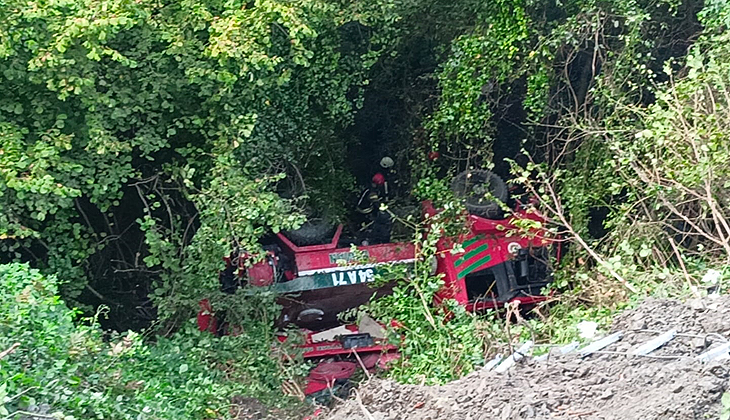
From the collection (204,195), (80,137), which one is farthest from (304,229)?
(80,137)

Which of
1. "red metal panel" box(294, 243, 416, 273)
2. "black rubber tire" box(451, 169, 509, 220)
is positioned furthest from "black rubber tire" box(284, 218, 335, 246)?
"black rubber tire" box(451, 169, 509, 220)

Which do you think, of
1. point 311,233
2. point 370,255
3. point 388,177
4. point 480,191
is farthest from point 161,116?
point 388,177

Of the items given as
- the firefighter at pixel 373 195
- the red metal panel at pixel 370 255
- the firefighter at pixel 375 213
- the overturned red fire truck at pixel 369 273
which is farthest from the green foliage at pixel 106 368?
the firefighter at pixel 373 195

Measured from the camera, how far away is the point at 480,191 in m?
7.50

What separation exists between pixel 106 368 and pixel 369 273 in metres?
3.06

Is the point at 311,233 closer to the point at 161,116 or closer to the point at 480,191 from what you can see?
the point at 480,191

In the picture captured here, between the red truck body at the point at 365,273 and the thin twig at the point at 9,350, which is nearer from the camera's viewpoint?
the thin twig at the point at 9,350

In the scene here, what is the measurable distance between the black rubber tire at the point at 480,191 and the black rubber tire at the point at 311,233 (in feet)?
4.76

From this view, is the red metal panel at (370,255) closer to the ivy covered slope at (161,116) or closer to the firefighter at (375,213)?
the firefighter at (375,213)

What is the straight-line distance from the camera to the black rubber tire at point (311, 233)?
7.34 m

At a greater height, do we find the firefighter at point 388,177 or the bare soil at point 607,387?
the firefighter at point 388,177

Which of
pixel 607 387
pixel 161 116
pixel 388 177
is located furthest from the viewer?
pixel 388 177

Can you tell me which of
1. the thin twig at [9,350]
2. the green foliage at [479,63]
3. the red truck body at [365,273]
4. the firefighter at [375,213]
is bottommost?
the red truck body at [365,273]

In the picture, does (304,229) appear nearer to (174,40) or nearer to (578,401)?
(174,40)
